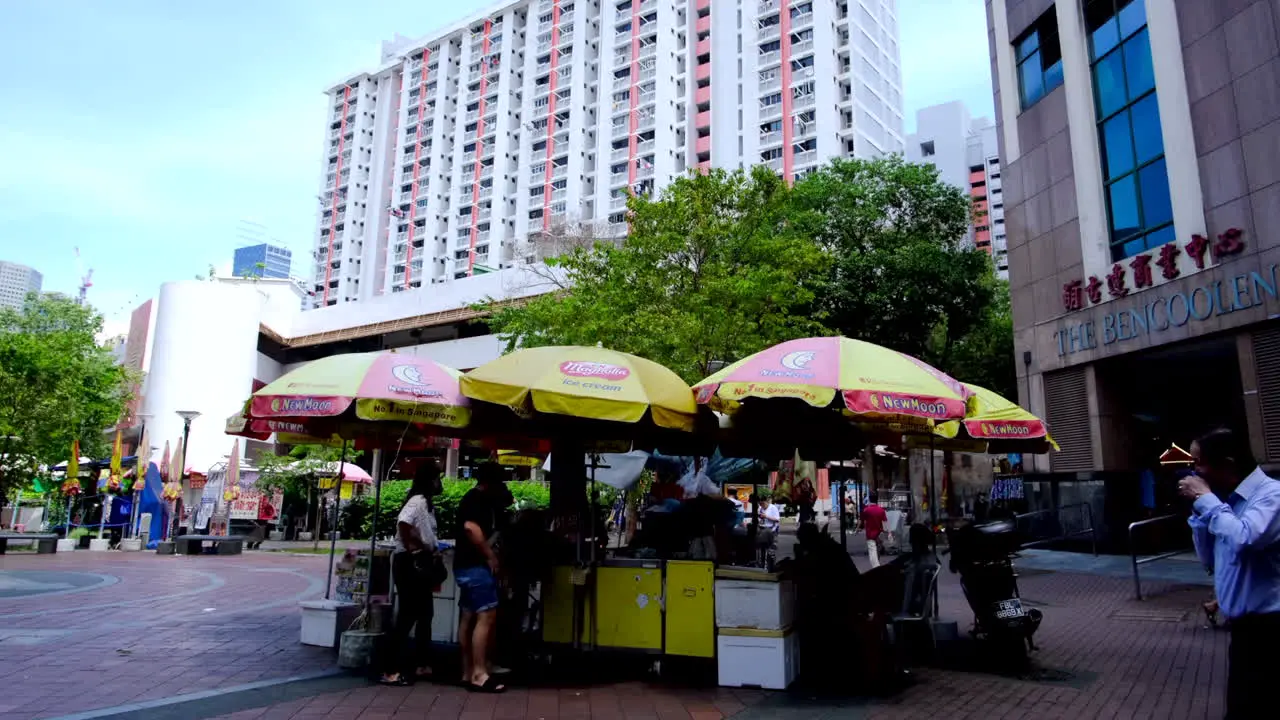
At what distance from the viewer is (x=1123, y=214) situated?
677 inches

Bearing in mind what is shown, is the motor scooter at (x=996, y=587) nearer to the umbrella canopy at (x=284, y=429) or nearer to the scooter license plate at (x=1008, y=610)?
the scooter license plate at (x=1008, y=610)

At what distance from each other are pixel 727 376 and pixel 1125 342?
14.1 meters

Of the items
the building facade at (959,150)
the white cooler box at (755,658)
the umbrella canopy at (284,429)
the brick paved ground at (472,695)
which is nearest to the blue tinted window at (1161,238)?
the brick paved ground at (472,695)

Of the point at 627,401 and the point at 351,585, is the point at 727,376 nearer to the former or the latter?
the point at 627,401

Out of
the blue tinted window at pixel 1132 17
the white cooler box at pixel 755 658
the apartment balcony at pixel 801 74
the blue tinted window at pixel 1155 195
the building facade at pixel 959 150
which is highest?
the building facade at pixel 959 150

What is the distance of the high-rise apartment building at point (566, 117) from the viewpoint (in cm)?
5681

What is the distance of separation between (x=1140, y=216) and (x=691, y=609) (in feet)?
50.8

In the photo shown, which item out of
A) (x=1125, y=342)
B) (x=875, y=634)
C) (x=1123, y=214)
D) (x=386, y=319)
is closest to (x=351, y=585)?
(x=875, y=634)

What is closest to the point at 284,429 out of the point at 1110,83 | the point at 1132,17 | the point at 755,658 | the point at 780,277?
the point at 755,658

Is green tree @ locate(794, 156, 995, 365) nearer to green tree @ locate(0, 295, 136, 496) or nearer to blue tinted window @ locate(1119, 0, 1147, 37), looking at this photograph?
blue tinted window @ locate(1119, 0, 1147, 37)

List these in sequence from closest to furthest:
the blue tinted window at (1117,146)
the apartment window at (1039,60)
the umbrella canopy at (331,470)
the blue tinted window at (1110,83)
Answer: the blue tinted window at (1117,146)
the blue tinted window at (1110,83)
the apartment window at (1039,60)
the umbrella canopy at (331,470)

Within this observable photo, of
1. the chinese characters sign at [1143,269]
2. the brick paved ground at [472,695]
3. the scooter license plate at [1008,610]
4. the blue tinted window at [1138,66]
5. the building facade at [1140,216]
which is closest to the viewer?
the brick paved ground at [472,695]

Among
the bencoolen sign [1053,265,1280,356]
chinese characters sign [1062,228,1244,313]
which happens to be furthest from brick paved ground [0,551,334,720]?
chinese characters sign [1062,228,1244,313]

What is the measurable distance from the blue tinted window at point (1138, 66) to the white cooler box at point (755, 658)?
1632 centimetres
